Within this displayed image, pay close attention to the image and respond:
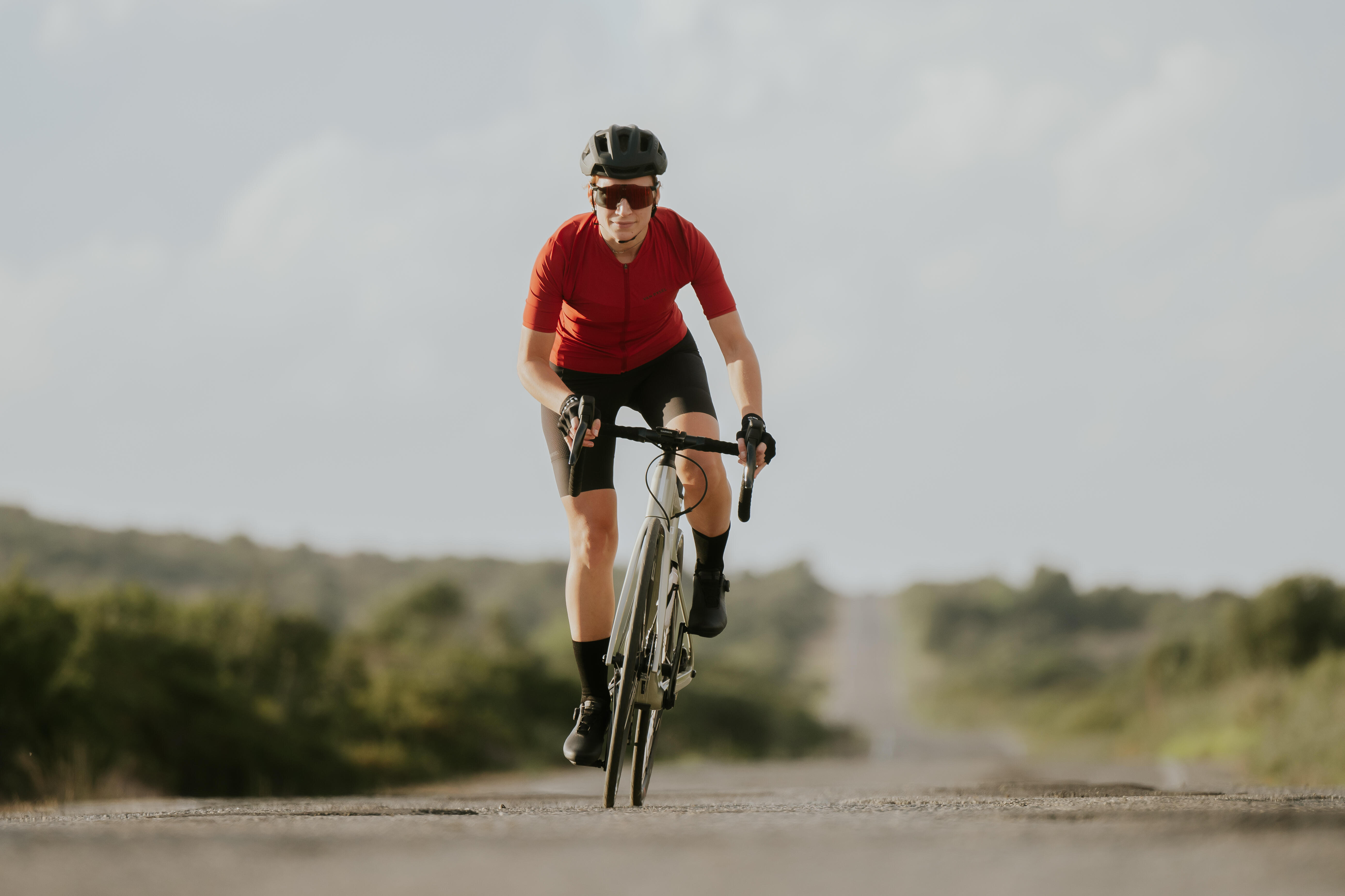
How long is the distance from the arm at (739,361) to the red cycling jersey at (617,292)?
66mm

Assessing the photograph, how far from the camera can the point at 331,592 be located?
224 feet

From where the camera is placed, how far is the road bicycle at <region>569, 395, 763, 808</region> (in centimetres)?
497

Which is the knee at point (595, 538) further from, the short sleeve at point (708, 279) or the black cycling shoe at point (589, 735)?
the short sleeve at point (708, 279)

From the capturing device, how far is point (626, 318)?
5.44 meters

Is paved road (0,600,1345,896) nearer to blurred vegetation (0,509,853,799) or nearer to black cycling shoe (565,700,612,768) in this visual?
black cycling shoe (565,700,612,768)

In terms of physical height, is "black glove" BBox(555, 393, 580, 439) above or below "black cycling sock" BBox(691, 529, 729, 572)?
above

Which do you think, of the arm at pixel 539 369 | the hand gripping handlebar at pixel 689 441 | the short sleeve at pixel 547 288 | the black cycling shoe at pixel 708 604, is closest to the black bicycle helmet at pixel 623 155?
the short sleeve at pixel 547 288

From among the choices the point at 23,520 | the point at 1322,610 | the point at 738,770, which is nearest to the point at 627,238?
the point at 738,770

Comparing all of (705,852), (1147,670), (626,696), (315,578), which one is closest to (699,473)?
(626,696)

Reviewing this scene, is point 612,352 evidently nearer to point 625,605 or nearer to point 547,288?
point 547,288

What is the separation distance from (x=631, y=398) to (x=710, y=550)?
3.08 feet

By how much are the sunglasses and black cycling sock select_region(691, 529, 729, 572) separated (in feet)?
5.78

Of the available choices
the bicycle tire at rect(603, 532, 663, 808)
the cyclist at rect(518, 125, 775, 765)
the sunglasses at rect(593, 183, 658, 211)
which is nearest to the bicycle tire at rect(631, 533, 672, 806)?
the bicycle tire at rect(603, 532, 663, 808)

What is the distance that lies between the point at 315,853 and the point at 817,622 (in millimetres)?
140444
